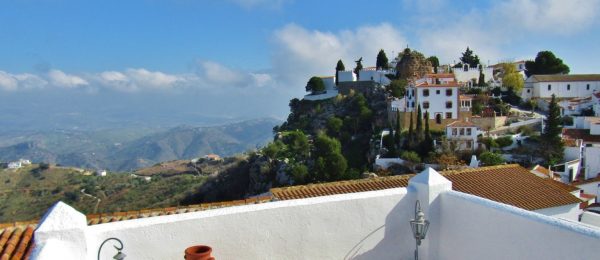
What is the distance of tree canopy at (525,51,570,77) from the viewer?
216 feet

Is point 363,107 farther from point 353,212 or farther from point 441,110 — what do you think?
point 353,212

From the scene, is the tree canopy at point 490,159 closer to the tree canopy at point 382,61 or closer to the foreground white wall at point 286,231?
the foreground white wall at point 286,231

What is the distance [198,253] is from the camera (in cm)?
522

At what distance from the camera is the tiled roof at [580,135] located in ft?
131

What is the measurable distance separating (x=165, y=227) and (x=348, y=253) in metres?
2.70

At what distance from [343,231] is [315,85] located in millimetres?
68426

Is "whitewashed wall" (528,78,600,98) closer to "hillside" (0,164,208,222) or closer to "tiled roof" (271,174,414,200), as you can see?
"hillside" (0,164,208,222)

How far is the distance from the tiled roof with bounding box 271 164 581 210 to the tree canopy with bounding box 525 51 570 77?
5778 cm

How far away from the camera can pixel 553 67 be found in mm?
65750

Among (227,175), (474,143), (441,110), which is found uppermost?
(441,110)

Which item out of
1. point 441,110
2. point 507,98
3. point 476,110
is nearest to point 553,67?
point 507,98

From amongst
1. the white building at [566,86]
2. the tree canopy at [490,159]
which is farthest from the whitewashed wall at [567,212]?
the white building at [566,86]

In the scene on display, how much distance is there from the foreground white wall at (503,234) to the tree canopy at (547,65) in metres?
69.7

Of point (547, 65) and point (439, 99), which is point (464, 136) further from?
point (547, 65)
